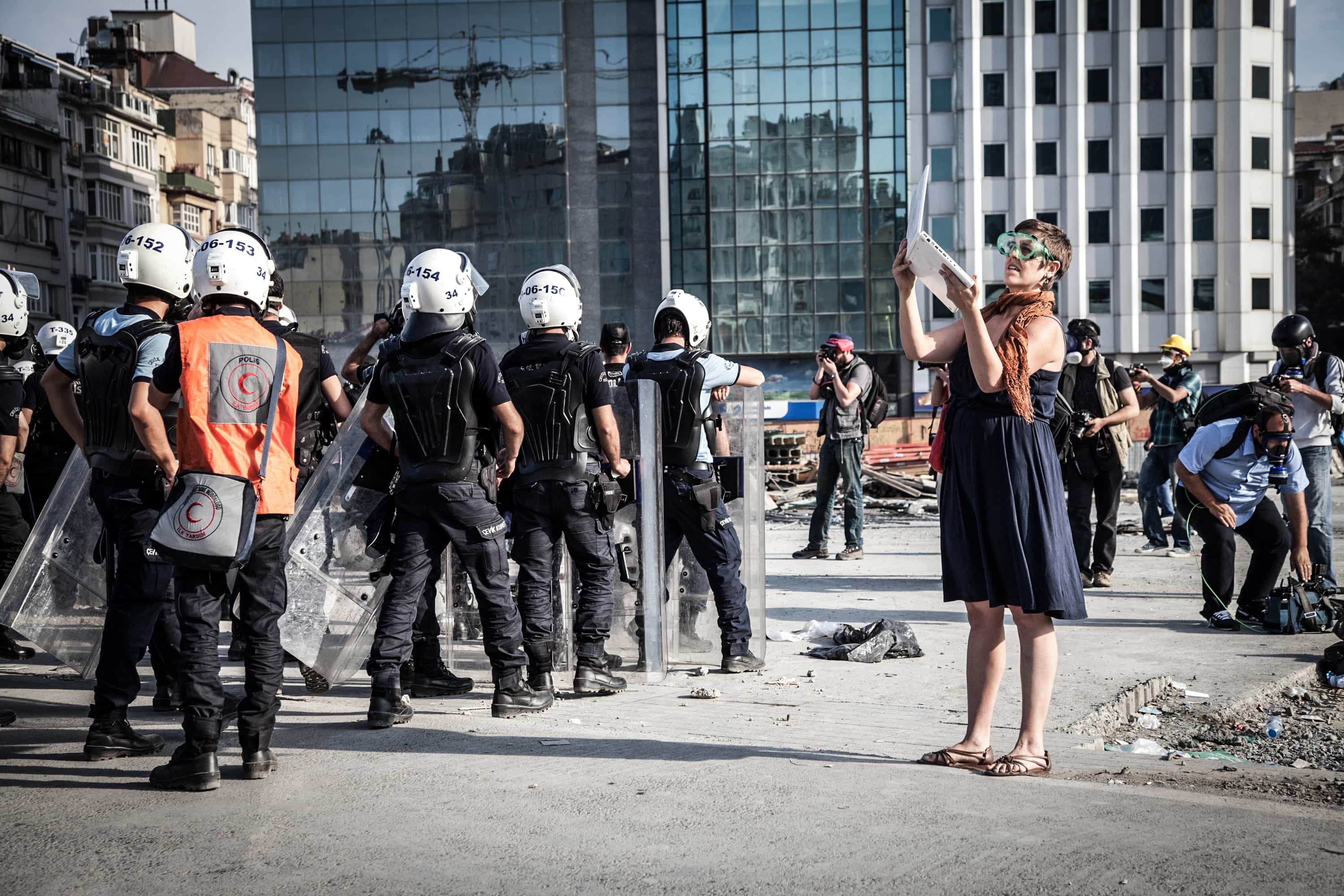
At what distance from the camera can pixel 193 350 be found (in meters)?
4.84

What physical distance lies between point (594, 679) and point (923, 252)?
3023 mm

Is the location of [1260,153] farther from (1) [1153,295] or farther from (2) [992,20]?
(2) [992,20]

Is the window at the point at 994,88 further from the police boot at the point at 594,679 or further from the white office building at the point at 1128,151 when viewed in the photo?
the police boot at the point at 594,679

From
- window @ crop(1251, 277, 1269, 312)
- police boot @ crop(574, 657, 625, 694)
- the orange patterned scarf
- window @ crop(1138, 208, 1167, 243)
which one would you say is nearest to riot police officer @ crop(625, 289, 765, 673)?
police boot @ crop(574, 657, 625, 694)

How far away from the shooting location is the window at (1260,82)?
52.2 metres

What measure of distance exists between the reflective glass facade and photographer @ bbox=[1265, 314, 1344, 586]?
4397 centimetres

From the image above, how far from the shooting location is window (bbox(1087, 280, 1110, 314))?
176ft

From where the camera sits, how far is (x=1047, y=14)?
52750mm

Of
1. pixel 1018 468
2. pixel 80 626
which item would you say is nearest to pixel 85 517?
pixel 80 626

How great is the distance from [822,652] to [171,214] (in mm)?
72431

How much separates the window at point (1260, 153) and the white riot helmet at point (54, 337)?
52006mm

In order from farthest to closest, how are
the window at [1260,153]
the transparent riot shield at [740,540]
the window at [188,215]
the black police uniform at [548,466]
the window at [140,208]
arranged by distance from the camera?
the window at [188,215]
the window at [140,208]
the window at [1260,153]
the transparent riot shield at [740,540]
the black police uniform at [548,466]

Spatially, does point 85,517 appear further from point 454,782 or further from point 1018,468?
point 1018,468

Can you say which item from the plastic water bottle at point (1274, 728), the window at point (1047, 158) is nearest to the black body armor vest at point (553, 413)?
the plastic water bottle at point (1274, 728)
